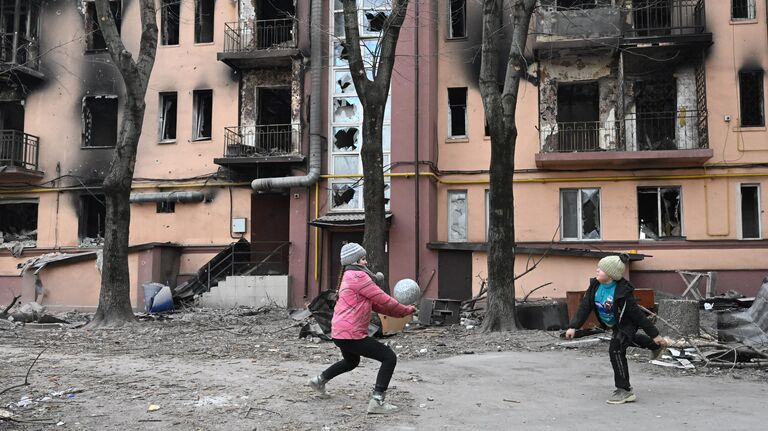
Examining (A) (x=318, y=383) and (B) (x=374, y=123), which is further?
(B) (x=374, y=123)

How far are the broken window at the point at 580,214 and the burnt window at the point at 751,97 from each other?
16.6 ft

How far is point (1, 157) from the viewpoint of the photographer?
23766 mm

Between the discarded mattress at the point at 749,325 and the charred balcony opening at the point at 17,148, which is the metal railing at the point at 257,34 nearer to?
the charred balcony opening at the point at 17,148

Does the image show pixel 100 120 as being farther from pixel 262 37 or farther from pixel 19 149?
pixel 262 37

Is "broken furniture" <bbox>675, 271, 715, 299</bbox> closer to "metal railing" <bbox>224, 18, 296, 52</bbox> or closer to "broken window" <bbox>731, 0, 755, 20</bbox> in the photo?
"broken window" <bbox>731, 0, 755, 20</bbox>

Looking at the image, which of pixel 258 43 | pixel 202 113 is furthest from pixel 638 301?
pixel 202 113

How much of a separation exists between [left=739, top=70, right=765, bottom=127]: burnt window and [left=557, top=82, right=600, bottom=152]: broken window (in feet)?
14.1

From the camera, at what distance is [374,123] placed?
14.4 metres

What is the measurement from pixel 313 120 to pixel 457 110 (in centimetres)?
481

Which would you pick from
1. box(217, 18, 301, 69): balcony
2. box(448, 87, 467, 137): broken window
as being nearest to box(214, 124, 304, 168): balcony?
box(217, 18, 301, 69): balcony

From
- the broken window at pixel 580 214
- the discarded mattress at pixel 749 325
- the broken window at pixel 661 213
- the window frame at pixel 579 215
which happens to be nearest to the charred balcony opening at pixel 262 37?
the window frame at pixel 579 215

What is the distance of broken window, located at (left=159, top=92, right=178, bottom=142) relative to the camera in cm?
2389

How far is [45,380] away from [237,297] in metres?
12.0

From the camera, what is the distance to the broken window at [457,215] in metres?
21.8
